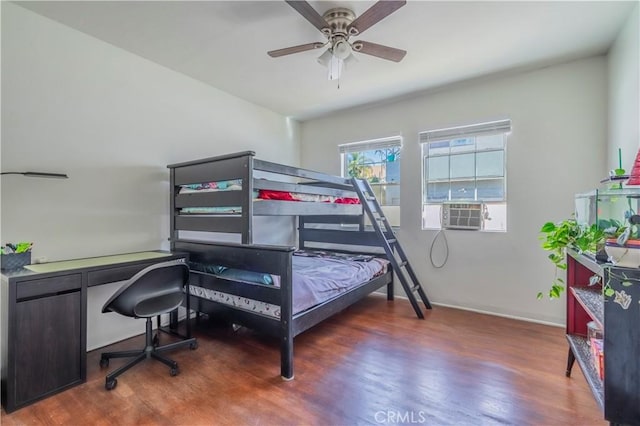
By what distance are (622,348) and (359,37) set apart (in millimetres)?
2659

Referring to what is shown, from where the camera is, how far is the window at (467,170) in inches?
132

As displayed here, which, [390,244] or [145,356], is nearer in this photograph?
[145,356]

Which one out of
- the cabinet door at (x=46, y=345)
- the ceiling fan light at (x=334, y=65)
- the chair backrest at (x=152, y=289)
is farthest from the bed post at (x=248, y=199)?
the cabinet door at (x=46, y=345)

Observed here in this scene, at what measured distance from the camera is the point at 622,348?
1344mm

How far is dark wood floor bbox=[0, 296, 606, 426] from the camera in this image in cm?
170

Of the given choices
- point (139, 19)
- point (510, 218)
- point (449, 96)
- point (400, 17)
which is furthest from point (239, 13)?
point (510, 218)

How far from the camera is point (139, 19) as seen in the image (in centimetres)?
229

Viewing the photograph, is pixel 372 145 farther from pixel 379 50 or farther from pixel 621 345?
pixel 621 345

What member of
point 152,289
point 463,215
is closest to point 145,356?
point 152,289

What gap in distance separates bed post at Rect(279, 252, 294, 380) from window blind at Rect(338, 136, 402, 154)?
256 centimetres

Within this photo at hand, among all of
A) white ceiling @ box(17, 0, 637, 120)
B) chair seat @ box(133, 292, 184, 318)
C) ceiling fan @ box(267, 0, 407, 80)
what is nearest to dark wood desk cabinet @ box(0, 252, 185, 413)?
chair seat @ box(133, 292, 184, 318)

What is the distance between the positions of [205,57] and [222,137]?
996 mm

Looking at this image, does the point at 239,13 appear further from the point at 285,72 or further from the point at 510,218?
the point at 510,218

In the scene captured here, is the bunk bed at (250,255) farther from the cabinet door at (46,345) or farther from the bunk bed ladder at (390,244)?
the cabinet door at (46,345)
